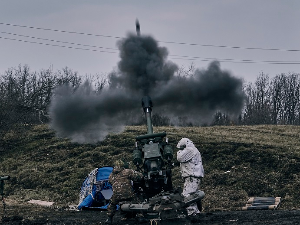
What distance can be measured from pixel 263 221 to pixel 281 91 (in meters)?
71.3

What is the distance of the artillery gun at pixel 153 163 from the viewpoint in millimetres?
→ 17766

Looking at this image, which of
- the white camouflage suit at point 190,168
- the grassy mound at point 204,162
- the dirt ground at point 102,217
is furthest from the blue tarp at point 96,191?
the white camouflage suit at point 190,168

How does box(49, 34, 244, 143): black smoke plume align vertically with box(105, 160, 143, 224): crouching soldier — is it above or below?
above

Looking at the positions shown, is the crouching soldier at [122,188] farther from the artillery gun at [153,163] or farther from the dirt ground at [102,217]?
the dirt ground at [102,217]

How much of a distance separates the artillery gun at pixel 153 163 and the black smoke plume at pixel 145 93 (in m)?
3.37

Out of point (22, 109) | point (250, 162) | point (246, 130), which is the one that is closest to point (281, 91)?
point (246, 130)

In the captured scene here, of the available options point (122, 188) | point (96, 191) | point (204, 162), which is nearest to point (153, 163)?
point (122, 188)

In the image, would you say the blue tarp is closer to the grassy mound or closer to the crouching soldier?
the grassy mound

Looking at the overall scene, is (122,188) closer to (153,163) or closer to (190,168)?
(153,163)

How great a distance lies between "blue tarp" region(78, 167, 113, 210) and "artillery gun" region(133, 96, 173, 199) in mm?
4730

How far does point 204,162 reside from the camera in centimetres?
3055

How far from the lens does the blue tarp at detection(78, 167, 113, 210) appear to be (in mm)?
22797

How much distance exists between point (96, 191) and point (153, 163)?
5.74 metres

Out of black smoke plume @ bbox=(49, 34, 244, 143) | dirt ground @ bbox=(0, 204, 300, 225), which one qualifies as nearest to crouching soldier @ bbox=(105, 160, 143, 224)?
dirt ground @ bbox=(0, 204, 300, 225)
